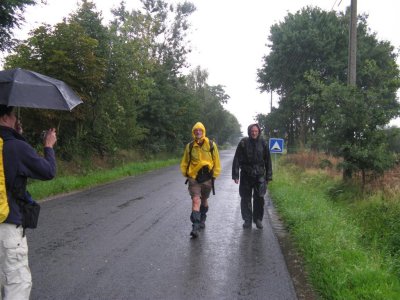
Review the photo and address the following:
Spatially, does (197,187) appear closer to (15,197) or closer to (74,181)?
(15,197)

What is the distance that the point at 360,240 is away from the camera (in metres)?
7.59

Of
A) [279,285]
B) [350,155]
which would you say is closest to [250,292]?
[279,285]

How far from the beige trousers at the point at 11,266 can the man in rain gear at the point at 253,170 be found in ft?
17.3

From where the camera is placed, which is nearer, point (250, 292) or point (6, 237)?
point (6, 237)

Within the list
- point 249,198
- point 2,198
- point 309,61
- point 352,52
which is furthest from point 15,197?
point 309,61

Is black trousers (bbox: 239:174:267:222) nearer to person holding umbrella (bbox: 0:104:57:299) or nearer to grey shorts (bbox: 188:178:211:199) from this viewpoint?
grey shorts (bbox: 188:178:211:199)

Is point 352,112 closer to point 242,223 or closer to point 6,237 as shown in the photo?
point 242,223

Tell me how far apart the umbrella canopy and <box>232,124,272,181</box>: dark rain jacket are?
15.6 feet

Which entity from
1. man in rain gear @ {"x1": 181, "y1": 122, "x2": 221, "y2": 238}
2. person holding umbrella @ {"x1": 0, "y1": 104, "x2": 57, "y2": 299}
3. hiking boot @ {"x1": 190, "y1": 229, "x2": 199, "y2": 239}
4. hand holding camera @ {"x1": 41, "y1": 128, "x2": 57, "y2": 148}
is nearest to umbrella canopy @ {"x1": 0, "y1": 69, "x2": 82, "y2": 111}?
person holding umbrella @ {"x1": 0, "y1": 104, "x2": 57, "y2": 299}

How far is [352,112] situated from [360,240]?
5.65m

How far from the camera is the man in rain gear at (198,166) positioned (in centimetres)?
741

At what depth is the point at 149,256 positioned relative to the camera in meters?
6.19

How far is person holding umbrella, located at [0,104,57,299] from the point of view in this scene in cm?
328

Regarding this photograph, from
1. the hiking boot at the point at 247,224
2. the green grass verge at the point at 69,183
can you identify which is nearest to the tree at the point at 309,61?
the green grass verge at the point at 69,183
